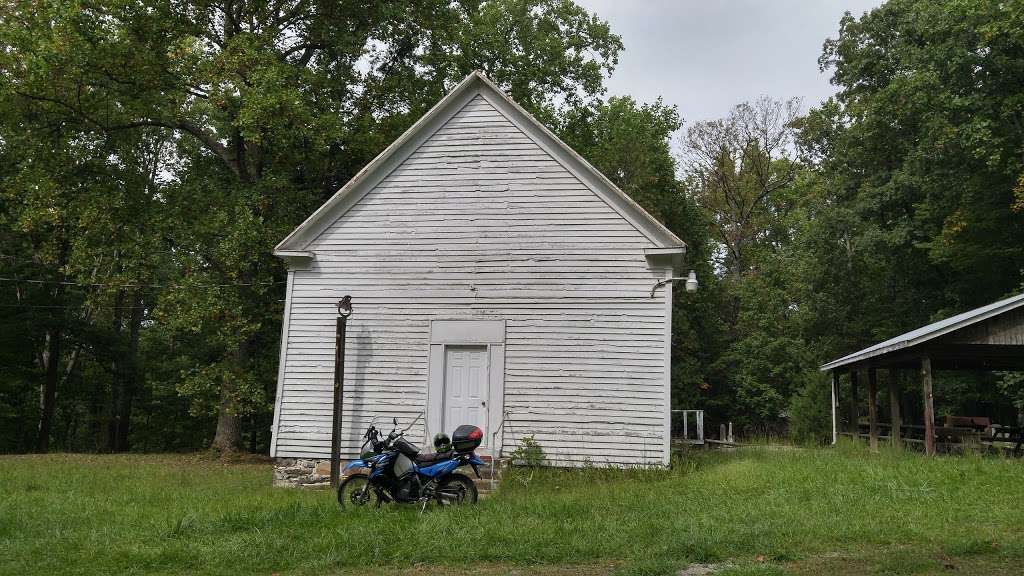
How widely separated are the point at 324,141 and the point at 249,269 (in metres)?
4.02

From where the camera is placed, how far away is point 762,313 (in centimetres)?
3569

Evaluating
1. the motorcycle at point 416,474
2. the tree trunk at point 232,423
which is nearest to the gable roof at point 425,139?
the motorcycle at point 416,474

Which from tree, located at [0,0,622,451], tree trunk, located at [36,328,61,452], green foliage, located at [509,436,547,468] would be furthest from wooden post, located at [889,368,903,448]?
tree trunk, located at [36,328,61,452]

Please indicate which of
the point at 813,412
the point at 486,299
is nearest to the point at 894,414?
the point at 813,412

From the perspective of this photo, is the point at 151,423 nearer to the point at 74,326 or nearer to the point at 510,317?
the point at 74,326

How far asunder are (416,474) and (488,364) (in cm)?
390

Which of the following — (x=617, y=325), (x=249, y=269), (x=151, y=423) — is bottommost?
(x=151, y=423)

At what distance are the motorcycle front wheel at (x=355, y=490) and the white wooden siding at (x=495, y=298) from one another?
3.06 m

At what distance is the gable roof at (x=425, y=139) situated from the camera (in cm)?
1358

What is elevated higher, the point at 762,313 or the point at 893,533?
the point at 762,313

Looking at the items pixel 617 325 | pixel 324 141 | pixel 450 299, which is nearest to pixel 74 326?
pixel 324 141

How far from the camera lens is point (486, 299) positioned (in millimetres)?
13516

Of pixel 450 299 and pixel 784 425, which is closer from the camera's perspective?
pixel 450 299

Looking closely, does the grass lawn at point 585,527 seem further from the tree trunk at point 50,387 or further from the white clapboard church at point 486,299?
the tree trunk at point 50,387
